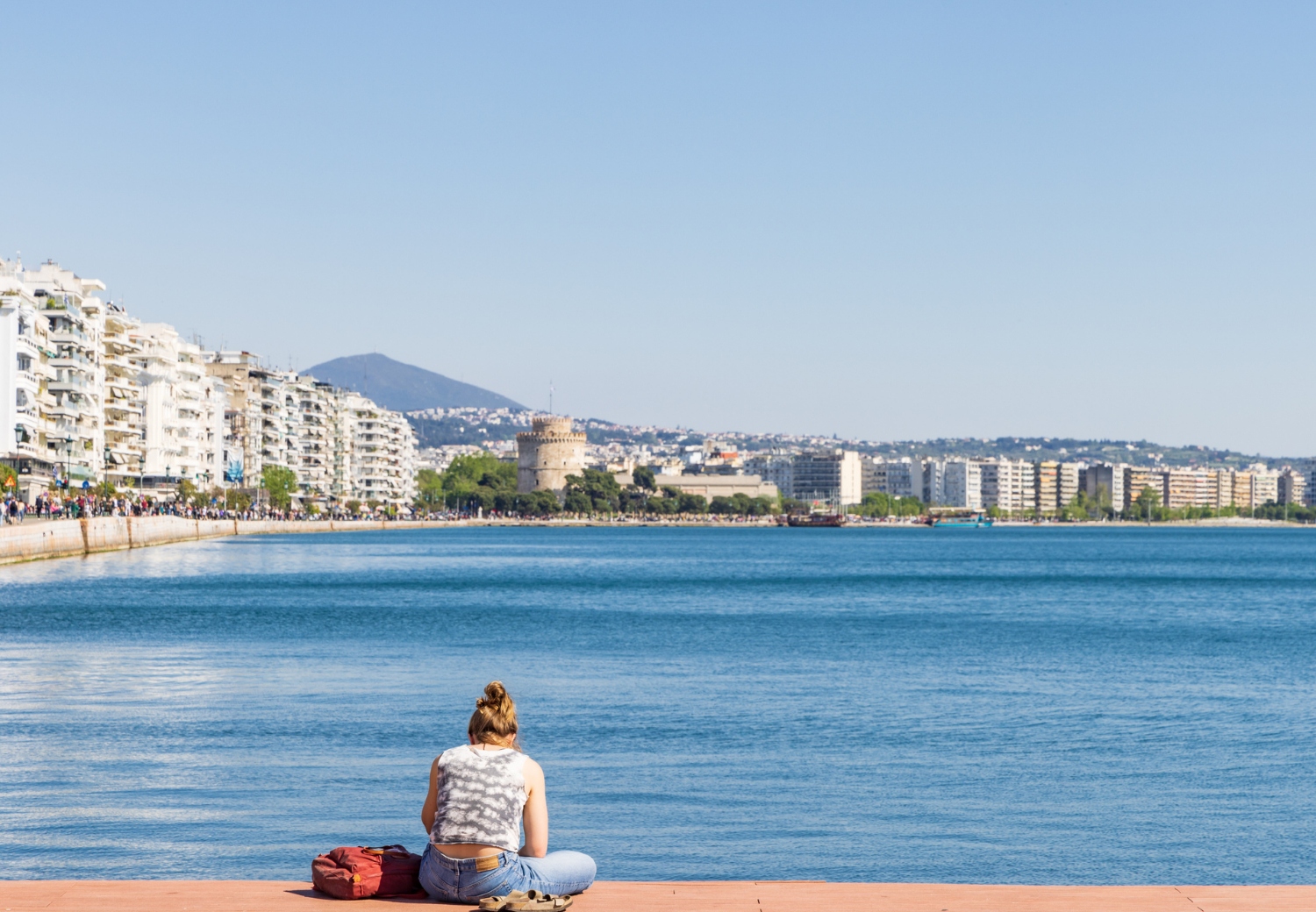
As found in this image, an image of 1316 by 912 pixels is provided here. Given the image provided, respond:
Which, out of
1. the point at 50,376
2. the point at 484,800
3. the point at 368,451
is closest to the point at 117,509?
the point at 50,376

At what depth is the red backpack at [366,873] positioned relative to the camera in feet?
23.7

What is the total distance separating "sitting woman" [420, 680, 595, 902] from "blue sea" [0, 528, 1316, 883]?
3.57 metres

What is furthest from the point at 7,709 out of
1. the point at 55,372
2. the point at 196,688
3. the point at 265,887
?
the point at 55,372

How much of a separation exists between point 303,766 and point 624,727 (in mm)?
4217

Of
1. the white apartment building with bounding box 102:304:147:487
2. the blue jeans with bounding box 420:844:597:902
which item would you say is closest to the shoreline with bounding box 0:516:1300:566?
the white apartment building with bounding box 102:304:147:487

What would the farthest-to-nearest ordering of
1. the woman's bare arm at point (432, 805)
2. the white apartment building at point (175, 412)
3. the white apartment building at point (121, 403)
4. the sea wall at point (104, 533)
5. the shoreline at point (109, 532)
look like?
the white apartment building at point (175, 412) → the white apartment building at point (121, 403) → the shoreline at point (109, 532) → the sea wall at point (104, 533) → the woman's bare arm at point (432, 805)

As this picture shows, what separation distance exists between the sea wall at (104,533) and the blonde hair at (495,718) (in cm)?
5043

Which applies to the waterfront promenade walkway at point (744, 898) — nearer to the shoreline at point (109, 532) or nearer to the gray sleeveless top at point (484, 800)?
the gray sleeveless top at point (484, 800)

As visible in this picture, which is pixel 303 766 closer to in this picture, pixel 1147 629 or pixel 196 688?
pixel 196 688

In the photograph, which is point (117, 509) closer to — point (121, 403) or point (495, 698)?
point (121, 403)

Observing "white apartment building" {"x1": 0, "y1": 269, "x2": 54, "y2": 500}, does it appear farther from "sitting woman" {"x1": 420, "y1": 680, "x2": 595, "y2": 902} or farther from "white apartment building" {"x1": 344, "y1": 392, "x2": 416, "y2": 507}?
"white apartment building" {"x1": 344, "y1": 392, "x2": 416, "y2": 507}

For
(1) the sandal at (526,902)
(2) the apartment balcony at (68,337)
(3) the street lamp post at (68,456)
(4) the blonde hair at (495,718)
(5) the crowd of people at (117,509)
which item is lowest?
(1) the sandal at (526,902)

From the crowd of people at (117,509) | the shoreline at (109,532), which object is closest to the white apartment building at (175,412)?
the crowd of people at (117,509)

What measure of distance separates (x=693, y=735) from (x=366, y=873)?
414 inches
